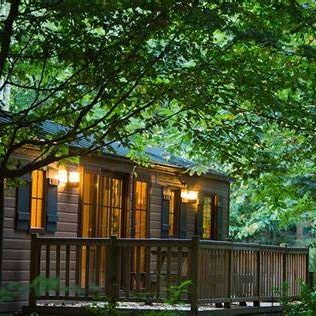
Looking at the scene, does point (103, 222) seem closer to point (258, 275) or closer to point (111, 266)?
point (111, 266)

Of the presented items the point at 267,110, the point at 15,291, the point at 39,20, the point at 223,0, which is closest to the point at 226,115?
the point at 267,110

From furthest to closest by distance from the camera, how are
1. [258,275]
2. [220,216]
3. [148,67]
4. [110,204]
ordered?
[220,216]
[110,204]
[258,275]
[148,67]

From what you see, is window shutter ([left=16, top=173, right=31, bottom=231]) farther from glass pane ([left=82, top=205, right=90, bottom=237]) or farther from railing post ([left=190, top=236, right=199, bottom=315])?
railing post ([left=190, top=236, right=199, bottom=315])

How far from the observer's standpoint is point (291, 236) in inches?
1374

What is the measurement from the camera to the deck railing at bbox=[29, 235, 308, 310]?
11.9 meters

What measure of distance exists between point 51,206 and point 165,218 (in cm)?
407

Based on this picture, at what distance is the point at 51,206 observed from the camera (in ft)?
43.5

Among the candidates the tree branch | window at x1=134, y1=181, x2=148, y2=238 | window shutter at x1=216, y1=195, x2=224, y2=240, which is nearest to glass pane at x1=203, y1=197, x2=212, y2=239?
window shutter at x1=216, y1=195, x2=224, y2=240

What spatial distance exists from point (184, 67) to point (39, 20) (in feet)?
6.08

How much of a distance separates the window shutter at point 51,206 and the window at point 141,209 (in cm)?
273

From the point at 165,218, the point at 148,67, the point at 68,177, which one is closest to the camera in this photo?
the point at 148,67

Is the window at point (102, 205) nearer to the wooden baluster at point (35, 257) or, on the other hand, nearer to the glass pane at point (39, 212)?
the glass pane at point (39, 212)

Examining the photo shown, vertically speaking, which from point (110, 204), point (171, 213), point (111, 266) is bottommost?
point (111, 266)

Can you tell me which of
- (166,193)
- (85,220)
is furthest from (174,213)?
(85,220)
